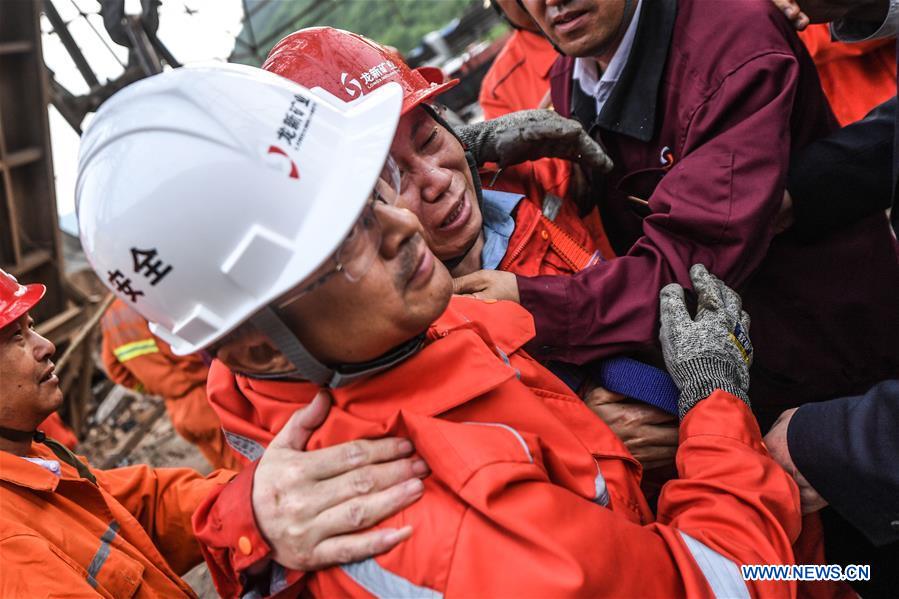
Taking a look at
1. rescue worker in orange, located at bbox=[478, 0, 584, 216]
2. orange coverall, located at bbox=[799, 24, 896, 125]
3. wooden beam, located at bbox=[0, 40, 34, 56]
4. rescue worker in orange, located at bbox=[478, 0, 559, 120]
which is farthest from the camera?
wooden beam, located at bbox=[0, 40, 34, 56]

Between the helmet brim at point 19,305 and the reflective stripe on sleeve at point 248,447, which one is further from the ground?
the reflective stripe on sleeve at point 248,447

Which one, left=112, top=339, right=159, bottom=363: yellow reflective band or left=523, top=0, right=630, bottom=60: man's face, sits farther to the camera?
left=112, top=339, right=159, bottom=363: yellow reflective band

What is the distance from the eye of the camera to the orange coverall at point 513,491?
1178 millimetres

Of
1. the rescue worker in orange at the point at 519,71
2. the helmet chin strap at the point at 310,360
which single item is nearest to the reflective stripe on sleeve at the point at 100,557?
the helmet chin strap at the point at 310,360

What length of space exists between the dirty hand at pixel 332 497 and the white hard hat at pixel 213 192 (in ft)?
1.07

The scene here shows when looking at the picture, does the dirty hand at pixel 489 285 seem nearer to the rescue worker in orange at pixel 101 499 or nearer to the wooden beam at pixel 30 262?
the rescue worker in orange at pixel 101 499

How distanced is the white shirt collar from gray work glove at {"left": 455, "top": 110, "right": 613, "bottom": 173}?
248 millimetres

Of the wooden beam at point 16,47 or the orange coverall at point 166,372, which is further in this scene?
the wooden beam at point 16,47

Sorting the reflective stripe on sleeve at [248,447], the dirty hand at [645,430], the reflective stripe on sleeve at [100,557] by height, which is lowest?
the reflective stripe on sleeve at [100,557]

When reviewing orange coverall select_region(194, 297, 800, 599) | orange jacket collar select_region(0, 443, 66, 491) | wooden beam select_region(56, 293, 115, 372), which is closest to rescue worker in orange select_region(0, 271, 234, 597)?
orange jacket collar select_region(0, 443, 66, 491)

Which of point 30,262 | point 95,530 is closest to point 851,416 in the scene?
point 95,530

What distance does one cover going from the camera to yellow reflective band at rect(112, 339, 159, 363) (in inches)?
184

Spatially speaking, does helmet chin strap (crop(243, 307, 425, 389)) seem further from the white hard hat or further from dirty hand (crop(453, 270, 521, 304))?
dirty hand (crop(453, 270, 521, 304))

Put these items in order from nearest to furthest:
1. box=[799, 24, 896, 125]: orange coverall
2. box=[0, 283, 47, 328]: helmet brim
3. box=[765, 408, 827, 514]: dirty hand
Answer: box=[765, 408, 827, 514]: dirty hand
box=[0, 283, 47, 328]: helmet brim
box=[799, 24, 896, 125]: orange coverall
